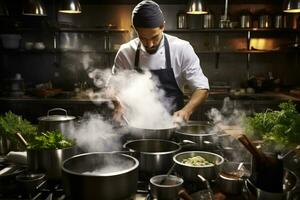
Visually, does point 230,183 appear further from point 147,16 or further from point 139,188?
point 147,16

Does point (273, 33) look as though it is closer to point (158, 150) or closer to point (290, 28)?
point (290, 28)

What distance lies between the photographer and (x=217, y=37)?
6.12 metres

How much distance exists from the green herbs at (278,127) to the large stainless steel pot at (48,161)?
3.91 feet

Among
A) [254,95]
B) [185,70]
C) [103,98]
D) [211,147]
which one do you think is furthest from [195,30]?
[211,147]

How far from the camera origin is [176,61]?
327cm

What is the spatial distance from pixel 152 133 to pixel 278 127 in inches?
29.8

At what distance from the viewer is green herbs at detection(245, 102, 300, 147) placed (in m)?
1.90

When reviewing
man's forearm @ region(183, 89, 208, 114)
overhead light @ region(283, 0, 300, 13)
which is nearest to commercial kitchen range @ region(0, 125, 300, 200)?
man's forearm @ region(183, 89, 208, 114)

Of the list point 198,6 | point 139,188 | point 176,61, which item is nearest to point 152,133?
point 139,188

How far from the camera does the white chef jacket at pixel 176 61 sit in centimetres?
319

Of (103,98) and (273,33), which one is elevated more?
(273,33)

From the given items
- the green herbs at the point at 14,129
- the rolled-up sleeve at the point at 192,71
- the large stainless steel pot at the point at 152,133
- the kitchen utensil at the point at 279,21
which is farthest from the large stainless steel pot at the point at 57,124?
the kitchen utensil at the point at 279,21

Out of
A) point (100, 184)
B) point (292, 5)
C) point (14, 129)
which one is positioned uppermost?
point (292, 5)

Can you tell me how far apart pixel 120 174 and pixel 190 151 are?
0.64m
